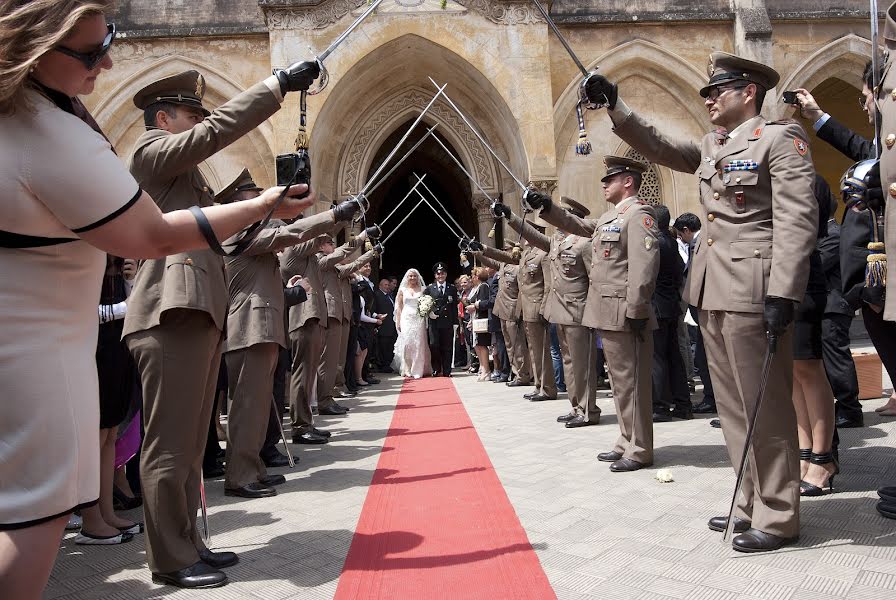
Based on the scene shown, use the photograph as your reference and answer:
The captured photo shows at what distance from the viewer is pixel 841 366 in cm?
574

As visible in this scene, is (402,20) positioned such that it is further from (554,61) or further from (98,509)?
(98,509)

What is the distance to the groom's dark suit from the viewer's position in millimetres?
12523

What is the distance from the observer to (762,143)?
127 inches

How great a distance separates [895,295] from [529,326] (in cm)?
593

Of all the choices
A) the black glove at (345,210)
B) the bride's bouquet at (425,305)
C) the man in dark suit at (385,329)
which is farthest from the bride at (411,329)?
the black glove at (345,210)

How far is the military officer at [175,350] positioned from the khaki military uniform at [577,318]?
158 inches

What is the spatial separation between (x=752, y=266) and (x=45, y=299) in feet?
9.41

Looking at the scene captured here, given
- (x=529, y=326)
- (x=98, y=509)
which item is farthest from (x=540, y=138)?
(x=98, y=509)

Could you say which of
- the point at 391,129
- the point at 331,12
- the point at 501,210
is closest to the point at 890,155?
the point at 501,210

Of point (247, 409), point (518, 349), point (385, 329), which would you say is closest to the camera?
point (247, 409)

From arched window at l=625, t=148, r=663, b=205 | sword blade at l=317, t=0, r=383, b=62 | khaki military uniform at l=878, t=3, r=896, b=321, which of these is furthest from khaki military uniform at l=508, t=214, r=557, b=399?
arched window at l=625, t=148, r=663, b=205

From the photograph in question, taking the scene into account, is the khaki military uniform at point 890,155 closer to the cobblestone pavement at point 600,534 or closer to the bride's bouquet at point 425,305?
the cobblestone pavement at point 600,534

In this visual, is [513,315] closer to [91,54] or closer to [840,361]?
[840,361]

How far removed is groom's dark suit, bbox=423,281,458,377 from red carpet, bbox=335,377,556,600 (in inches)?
262
